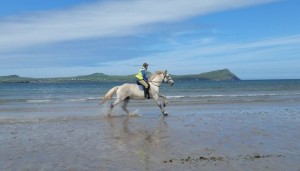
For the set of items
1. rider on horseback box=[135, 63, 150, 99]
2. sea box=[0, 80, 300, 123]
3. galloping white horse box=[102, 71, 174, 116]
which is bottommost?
sea box=[0, 80, 300, 123]

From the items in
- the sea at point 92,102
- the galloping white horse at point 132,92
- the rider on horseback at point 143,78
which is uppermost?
the rider on horseback at point 143,78

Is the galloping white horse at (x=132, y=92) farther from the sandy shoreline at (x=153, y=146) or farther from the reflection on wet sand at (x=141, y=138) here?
the sandy shoreline at (x=153, y=146)

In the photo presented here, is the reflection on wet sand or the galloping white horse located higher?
the galloping white horse

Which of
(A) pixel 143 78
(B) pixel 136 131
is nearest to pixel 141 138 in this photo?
(B) pixel 136 131

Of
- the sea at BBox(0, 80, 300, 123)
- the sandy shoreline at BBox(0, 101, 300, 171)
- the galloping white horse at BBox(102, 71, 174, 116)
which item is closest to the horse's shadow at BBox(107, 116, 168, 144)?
the sandy shoreline at BBox(0, 101, 300, 171)

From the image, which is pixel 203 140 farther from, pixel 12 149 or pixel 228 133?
pixel 12 149

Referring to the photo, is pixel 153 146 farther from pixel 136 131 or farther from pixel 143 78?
pixel 143 78

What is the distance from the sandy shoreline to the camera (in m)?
8.69

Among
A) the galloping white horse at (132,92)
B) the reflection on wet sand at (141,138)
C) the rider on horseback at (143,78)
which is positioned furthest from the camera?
the galloping white horse at (132,92)

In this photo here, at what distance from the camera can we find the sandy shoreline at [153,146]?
28.5 ft

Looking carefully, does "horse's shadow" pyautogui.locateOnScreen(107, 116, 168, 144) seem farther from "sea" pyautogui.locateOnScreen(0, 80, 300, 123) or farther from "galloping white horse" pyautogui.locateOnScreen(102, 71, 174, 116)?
"sea" pyautogui.locateOnScreen(0, 80, 300, 123)

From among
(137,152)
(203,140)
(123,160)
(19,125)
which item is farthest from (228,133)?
(19,125)

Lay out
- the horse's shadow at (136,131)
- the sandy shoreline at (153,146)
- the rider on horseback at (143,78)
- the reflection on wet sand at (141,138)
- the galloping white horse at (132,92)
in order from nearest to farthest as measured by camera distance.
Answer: the sandy shoreline at (153,146)
the reflection on wet sand at (141,138)
the horse's shadow at (136,131)
the rider on horseback at (143,78)
the galloping white horse at (132,92)

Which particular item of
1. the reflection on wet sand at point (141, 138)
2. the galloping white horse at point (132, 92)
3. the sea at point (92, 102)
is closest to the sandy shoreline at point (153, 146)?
the reflection on wet sand at point (141, 138)
